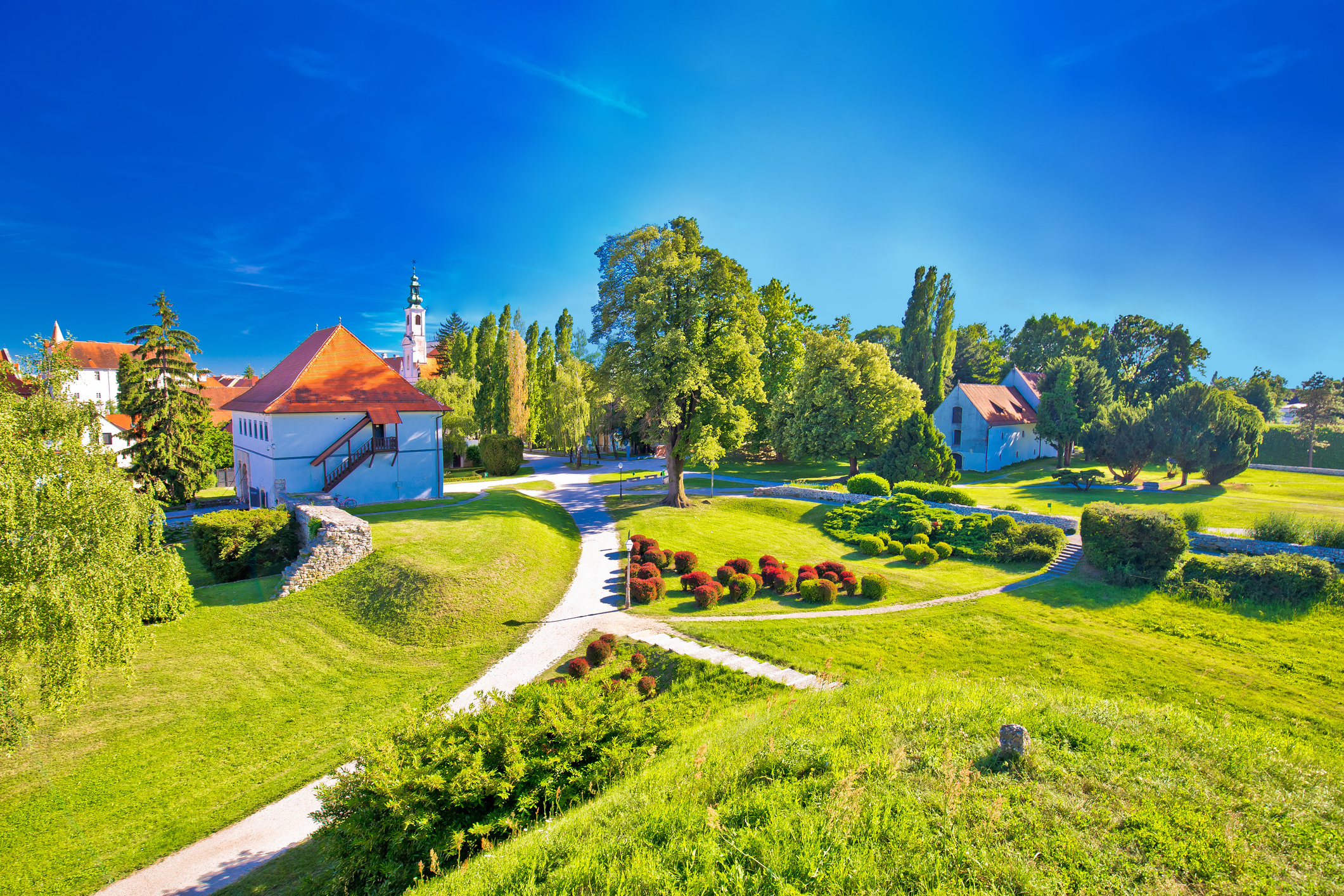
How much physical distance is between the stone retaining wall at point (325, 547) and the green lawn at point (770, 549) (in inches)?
407

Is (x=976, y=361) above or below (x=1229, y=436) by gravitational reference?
above

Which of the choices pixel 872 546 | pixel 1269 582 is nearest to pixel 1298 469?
→ pixel 1269 582

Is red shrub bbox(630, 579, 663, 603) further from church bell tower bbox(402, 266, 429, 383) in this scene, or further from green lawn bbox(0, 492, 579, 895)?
church bell tower bbox(402, 266, 429, 383)

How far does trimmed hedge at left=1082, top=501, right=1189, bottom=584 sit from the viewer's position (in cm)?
2181

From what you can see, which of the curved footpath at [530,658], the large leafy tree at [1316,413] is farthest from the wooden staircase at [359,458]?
the large leafy tree at [1316,413]

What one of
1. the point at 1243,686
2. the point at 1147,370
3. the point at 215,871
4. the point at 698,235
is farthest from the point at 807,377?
the point at 1147,370

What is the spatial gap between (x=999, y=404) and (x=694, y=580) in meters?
49.4

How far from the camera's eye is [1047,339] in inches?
3024

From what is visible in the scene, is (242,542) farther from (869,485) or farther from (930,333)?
(930,333)

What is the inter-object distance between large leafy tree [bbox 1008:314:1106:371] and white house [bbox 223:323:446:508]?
247 ft

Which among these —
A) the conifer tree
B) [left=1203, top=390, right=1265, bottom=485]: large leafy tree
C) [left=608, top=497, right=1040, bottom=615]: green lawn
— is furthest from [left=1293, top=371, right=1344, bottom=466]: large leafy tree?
the conifer tree

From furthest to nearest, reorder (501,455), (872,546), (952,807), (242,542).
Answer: (501,455) → (872,546) → (242,542) → (952,807)

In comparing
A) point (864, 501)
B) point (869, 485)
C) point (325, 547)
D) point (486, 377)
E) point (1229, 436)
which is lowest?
point (864, 501)

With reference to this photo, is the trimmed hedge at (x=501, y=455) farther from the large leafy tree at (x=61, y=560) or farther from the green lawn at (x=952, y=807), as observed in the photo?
the green lawn at (x=952, y=807)
